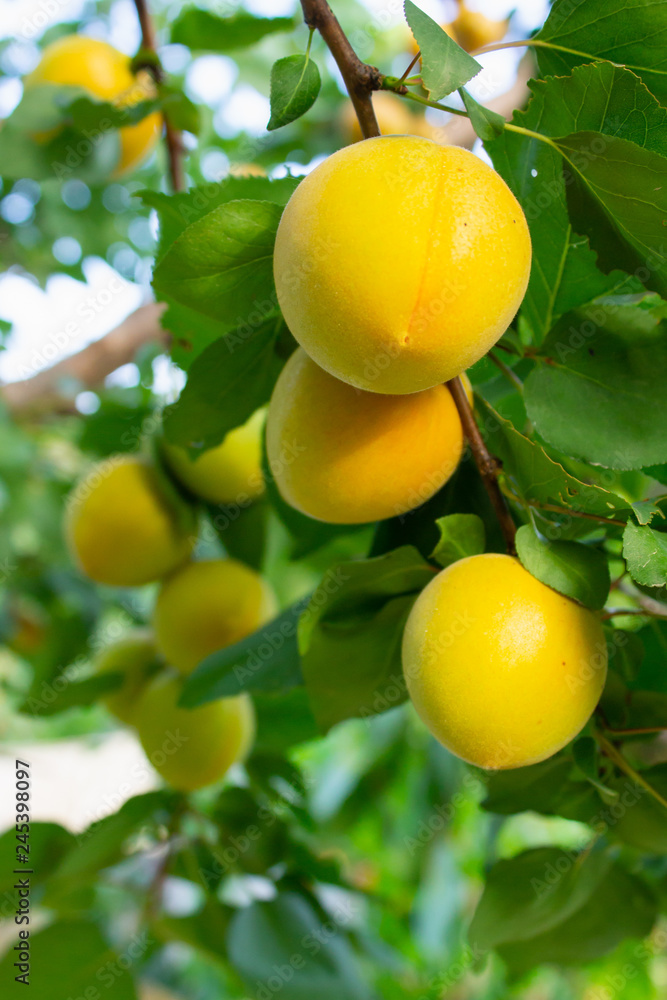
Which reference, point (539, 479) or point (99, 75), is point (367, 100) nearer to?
point (539, 479)

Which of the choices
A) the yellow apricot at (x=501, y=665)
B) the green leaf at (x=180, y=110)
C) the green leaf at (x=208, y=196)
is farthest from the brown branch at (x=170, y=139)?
the yellow apricot at (x=501, y=665)

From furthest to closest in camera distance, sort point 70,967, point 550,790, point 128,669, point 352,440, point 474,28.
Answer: point 474,28 < point 128,669 < point 70,967 < point 550,790 < point 352,440

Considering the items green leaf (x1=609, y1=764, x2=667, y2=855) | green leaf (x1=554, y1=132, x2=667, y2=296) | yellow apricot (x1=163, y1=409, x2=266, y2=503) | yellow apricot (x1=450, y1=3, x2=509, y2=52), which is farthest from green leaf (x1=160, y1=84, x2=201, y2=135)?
yellow apricot (x1=450, y1=3, x2=509, y2=52)

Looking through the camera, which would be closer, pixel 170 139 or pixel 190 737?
pixel 190 737

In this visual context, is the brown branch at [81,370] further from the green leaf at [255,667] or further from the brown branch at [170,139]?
the green leaf at [255,667]

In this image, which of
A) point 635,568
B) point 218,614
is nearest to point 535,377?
point 635,568

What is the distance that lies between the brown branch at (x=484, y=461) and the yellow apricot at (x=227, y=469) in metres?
0.42

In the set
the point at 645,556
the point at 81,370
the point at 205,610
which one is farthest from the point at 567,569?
the point at 81,370

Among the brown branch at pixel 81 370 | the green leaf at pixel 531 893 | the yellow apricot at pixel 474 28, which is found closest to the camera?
the green leaf at pixel 531 893

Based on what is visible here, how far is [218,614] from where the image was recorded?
901 mm

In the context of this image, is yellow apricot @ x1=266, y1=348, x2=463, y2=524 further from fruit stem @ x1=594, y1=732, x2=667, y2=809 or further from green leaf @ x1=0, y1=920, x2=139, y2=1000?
green leaf @ x1=0, y1=920, x2=139, y2=1000

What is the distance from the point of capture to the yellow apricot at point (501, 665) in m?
0.44

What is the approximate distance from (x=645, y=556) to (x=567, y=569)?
0.17 feet

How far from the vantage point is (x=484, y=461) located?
0.53 metres
